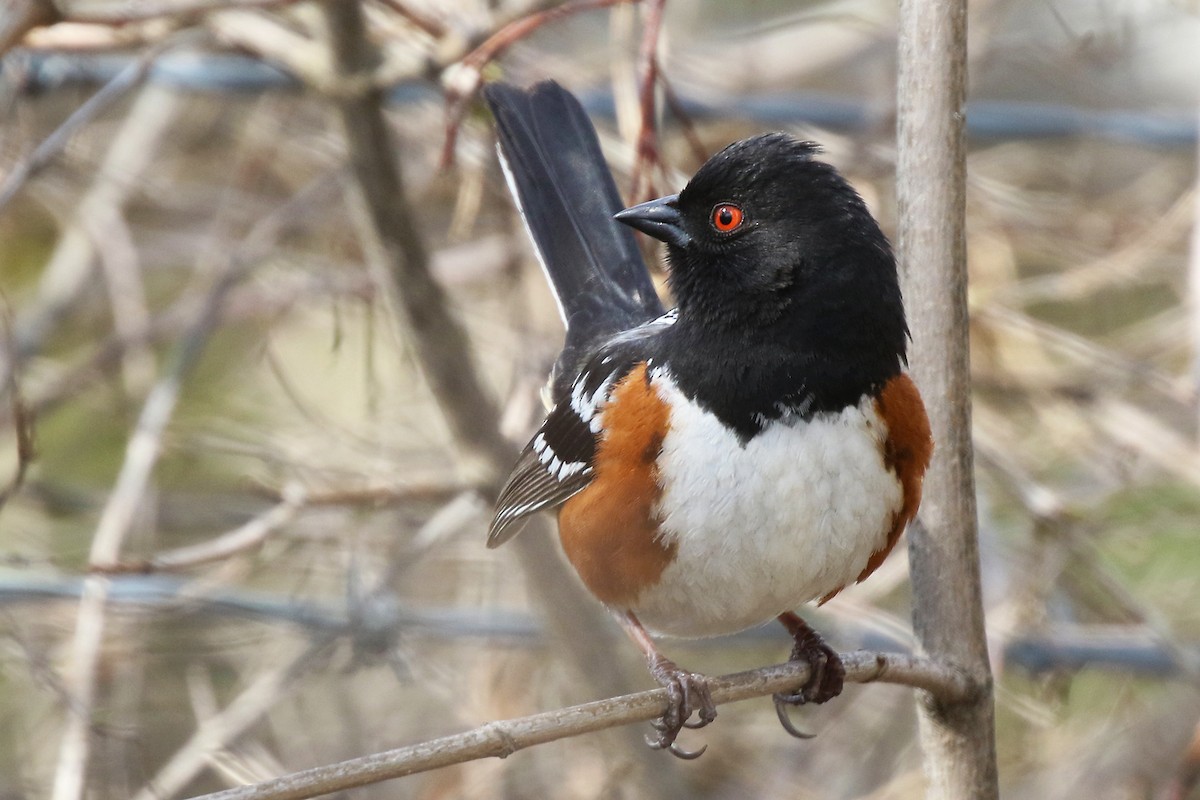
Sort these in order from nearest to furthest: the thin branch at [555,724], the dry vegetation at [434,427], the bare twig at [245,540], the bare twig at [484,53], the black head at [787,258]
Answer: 1. the thin branch at [555,724]
2. the black head at [787,258]
3. the bare twig at [484,53]
4. the bare twig at [245,540]
5. the dry vegetation at [434,427]

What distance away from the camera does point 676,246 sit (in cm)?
202

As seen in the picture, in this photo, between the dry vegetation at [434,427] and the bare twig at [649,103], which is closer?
the bare twig at [649,103]

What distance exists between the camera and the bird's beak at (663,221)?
6.61 ft

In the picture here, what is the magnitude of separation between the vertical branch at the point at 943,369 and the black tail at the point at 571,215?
31.5 inches

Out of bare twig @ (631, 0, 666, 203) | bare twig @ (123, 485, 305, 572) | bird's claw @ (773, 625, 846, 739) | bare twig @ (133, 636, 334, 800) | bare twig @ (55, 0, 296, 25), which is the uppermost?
bare twig @ (55, 0, 296, 25)

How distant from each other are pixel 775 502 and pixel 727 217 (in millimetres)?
425

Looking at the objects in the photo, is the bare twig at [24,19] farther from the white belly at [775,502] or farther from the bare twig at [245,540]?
the white belly at [775,502]

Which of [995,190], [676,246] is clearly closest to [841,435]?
[676,246]

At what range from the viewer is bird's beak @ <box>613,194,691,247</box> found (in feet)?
6.61

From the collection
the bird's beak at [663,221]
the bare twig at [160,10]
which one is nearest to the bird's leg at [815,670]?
the bird's beak at [663,221]

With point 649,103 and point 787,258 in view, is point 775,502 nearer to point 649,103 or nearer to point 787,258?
point 787,258

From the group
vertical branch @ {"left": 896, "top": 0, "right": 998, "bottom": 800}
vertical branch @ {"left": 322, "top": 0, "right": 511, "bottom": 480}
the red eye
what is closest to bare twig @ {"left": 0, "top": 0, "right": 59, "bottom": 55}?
vertical branch @ {"left": 322, "top": 0, "right": 511, "bottom": 480}

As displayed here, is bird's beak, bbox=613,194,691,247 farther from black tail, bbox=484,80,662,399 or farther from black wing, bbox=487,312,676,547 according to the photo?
black tail, bbox=484,80,662,399

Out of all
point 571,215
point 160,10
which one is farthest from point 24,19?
point 571,215
